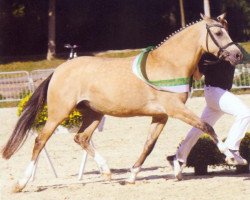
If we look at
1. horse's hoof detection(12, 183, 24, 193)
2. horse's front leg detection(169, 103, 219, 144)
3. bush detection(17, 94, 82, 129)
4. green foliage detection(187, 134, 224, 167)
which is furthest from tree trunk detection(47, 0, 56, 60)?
horse's front leg detection(169, 103, 219, 144)

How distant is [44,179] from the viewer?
10.8 m

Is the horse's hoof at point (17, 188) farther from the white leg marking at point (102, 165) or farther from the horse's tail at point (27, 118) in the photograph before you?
the white leg marking at point (102, 165)

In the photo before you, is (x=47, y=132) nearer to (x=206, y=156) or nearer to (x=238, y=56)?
(x=206, y=156)

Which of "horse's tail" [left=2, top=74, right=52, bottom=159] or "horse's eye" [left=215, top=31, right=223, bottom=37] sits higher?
"horse's eye" [left=215, top=31, right=223, bottom=37]

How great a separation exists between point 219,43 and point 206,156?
1729mm

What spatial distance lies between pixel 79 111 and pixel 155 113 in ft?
5.48

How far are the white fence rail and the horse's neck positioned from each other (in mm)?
13351

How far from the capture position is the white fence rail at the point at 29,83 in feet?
75.0

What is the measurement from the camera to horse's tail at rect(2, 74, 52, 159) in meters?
9.70

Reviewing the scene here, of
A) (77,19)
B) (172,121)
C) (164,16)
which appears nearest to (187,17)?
(164,16)

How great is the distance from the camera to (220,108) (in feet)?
30.0

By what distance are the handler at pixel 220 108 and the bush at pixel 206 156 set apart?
0.38m

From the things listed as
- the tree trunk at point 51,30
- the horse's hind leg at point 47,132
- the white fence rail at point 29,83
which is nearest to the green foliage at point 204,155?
the horse's hind leg at point 47,132

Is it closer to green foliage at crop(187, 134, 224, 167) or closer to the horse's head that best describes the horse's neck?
the horse's head
